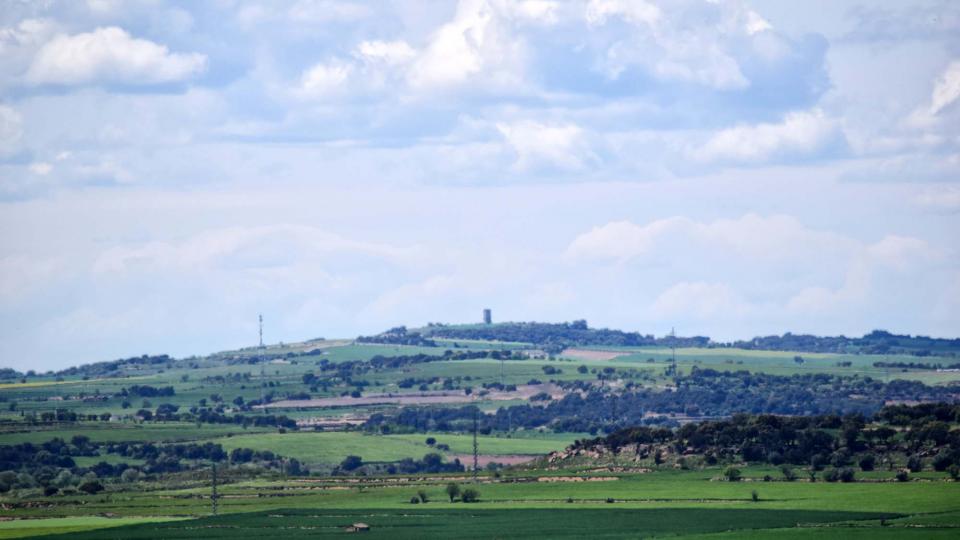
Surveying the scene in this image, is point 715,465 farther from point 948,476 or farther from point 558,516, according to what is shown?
point 558,516

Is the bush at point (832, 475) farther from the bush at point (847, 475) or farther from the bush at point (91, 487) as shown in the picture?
the bush at point (91, 487)

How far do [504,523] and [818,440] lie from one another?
165 feet

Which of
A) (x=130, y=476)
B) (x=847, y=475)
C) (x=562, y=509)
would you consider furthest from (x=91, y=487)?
(x=847, y=475)

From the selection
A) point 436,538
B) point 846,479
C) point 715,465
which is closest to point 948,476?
point 846,479

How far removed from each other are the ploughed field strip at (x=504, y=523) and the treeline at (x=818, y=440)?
32.7 m

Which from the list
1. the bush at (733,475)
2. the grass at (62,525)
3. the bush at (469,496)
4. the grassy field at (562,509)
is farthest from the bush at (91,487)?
the bush at (733,475)

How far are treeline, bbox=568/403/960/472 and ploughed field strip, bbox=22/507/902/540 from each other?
1286 inches

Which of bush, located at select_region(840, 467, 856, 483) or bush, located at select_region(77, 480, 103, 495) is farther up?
bush, located at select_region(77, 480, 103, 495)

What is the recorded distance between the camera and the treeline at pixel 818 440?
156750mm

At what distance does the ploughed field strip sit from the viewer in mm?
116688

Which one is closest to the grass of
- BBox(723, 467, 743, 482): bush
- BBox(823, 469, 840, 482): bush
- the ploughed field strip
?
the ploughed field strip

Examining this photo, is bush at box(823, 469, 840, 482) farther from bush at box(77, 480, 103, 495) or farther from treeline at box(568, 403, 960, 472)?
bush at box(77, 480, 103, 495)

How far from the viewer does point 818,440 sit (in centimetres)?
16400

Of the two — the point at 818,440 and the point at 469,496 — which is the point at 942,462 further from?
the point at 469,496
